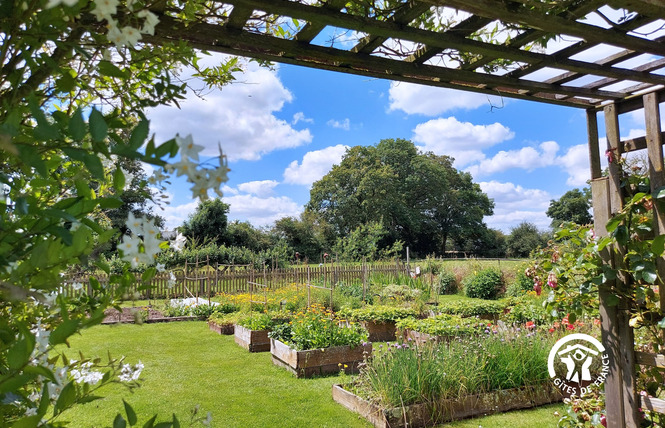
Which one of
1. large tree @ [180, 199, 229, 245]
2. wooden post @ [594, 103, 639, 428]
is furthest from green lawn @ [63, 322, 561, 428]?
large tree @ [180, 199, 229, 245]

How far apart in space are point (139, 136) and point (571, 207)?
41458 mm

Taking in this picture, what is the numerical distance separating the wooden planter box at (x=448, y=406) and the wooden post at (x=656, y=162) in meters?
1.86

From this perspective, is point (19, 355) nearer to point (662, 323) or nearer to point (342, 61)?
point (342, 61)

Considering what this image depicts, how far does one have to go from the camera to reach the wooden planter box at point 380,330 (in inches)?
274

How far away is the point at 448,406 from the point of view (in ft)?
12.4

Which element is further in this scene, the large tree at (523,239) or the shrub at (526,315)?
the large tree at (523,239)

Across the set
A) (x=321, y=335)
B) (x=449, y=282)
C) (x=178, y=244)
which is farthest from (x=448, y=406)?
(x=449, y=282)

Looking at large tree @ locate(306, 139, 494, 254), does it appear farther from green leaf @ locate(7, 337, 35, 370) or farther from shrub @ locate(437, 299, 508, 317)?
green leaf @ locate(7, 337, 35, 370)

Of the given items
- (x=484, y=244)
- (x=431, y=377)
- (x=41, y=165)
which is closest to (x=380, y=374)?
(x=431, y=377)

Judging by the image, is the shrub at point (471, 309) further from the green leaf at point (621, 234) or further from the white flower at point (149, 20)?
the white flower at point (149, 20)

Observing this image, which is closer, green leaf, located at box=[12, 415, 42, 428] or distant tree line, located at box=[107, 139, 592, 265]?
green leaf, located at box=[12, 415, 42, 428]

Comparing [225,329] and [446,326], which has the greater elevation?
[446,326]

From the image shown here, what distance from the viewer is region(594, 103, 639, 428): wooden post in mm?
2711

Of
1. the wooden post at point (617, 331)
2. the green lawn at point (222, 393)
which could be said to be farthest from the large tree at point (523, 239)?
the wooden post at point (617, 331)
